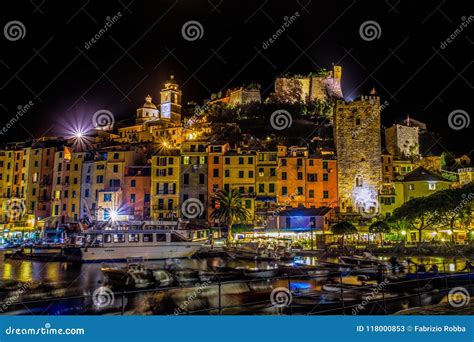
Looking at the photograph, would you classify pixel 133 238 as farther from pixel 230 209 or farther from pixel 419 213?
pixel 419 213

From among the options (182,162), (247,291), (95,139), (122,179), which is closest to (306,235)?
(182,162)

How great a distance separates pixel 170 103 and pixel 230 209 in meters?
52.8

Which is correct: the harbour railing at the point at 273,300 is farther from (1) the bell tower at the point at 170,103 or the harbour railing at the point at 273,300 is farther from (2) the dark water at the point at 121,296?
(1) the bell tower at the point at 170,103

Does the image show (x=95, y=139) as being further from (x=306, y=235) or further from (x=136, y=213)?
(x=306, y=235)

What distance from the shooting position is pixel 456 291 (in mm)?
14531

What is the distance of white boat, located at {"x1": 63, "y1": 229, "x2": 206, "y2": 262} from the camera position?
106 ft

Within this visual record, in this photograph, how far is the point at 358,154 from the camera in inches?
1917
